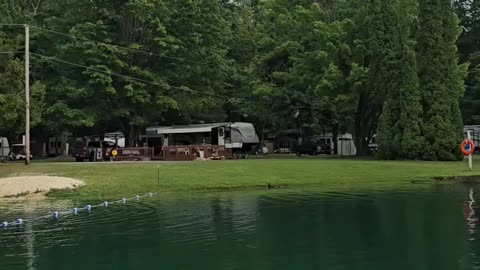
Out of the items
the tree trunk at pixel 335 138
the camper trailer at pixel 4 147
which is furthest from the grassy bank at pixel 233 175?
the camper trailer at pixel 4 147

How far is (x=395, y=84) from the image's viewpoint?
42.3 meters

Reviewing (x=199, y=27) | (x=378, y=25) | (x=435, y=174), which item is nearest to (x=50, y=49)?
(x=199, y=27)

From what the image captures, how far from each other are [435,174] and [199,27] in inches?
1033

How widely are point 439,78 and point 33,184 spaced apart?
91.4ft

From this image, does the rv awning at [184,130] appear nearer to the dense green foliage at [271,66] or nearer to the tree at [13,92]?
the dense green foliage at [271,66]

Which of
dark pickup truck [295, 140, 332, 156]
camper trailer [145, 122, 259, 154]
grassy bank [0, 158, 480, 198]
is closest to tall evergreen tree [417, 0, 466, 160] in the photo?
grassy bank [0, 158, 480, 198]

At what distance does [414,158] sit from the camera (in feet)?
133

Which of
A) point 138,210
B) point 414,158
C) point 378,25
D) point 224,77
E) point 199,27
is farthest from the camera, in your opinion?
point 224,77

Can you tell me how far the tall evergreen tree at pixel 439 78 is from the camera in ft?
131

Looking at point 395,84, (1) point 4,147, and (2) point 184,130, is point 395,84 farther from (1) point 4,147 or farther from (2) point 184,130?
(1) point 4,147

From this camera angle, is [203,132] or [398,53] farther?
[203,132]

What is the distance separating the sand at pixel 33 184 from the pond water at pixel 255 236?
12.3 feet

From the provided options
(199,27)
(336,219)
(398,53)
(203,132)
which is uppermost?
(199,27)

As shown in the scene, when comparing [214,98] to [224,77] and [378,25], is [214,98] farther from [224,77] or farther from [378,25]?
[378,25]
